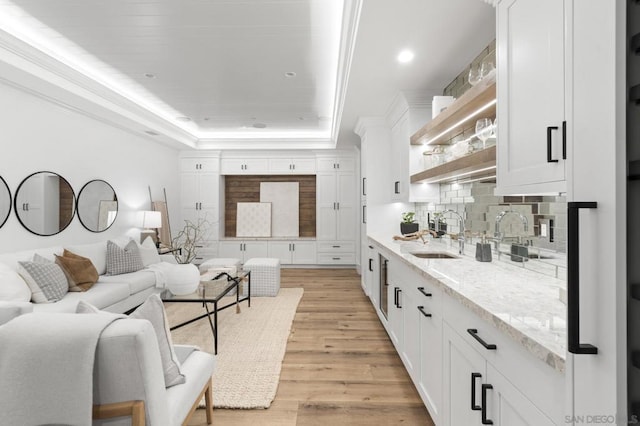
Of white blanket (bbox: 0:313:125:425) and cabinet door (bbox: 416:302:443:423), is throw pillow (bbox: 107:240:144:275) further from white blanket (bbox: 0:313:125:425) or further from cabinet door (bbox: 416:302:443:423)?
cabinet door (bbox: 416:302:443:423)

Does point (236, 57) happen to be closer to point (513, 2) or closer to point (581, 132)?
point (513, 2)

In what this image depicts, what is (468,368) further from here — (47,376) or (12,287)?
(12,287)

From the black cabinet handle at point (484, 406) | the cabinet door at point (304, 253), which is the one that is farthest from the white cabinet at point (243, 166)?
the black cabinet handle at point (484, 406)

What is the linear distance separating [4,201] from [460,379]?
4.20m

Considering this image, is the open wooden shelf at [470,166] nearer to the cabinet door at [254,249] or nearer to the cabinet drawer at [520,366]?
the cabinet drawer at [520,366]

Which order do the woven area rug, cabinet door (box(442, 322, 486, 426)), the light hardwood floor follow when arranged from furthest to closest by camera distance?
the woven area rug → the light hardwood floor → cabinet door (box(442, 322, 486, 426))

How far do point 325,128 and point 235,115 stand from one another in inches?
68.9

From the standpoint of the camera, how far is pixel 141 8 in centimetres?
Result: 247

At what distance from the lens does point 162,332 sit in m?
1.39

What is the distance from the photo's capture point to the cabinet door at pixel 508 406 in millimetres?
905

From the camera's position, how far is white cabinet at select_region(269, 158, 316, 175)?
7031 mm

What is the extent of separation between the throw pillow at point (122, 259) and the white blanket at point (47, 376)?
3.16 m

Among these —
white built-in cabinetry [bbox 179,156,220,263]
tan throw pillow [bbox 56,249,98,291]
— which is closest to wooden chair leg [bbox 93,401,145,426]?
tan throw pillow [bbox 56,249,98,291]

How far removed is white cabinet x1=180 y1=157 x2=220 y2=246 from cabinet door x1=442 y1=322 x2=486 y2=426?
6.09m
